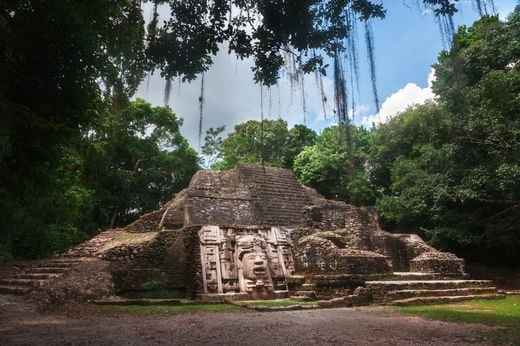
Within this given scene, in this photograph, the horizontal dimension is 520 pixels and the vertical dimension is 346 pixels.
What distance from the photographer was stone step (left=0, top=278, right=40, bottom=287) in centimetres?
943

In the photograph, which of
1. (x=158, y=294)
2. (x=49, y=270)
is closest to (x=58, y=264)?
(x=49, y=270)

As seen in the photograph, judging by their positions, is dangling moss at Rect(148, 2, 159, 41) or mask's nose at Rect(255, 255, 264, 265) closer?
dangling moss at Rect(148, 2, 159, 41)

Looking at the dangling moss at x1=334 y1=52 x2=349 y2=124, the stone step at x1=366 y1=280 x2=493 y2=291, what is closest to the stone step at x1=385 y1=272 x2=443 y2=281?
the stone step at x1=366 y1=280 x2=493 y2=291

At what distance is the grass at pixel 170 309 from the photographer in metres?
7.64

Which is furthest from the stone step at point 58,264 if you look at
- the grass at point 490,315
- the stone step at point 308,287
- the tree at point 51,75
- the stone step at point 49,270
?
the grass at point 490,315

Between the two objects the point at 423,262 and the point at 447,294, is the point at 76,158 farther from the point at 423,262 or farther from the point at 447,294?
the point at 423,262

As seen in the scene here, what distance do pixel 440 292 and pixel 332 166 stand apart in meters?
16.7

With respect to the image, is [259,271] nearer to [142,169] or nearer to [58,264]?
[58,264]

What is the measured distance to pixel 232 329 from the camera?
561 cm

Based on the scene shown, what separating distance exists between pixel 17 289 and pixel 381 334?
8.47 metres

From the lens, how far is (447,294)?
10023mm

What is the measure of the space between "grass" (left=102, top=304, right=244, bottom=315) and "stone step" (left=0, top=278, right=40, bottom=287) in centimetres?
247

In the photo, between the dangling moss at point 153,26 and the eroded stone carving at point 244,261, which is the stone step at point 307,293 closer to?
the eroded stone carving at point 244,261

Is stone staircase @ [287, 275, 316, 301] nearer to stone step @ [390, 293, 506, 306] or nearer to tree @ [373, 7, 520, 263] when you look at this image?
stone step @ [390, 293, 506, 306]
